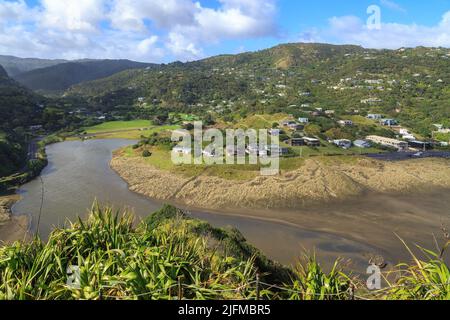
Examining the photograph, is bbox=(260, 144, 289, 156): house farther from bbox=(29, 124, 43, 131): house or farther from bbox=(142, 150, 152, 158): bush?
bbox=(29, 124, 43, 131): house

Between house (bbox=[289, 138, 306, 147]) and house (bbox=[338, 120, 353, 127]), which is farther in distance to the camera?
house (bbox=[338, 120, 353, 127])

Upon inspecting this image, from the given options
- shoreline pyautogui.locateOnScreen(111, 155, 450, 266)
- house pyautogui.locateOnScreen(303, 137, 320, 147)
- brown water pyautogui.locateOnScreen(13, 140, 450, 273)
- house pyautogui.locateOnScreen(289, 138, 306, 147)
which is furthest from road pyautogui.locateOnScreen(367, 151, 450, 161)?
brown water pyautogui.locateOnScreen(13, 140, 450, 273)

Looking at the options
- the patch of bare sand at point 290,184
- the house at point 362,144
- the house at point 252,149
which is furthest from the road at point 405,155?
the house at point 252,149

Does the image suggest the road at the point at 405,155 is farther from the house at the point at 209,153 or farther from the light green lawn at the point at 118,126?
the light green lawn at the point at 118,126

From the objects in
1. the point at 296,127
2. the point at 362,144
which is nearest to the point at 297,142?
the point at 296,127
